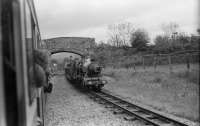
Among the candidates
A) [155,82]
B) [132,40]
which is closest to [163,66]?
[155,82]

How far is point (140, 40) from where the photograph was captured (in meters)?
39.0

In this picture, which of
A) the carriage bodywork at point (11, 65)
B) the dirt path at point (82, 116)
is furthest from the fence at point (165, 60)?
the carriage bodywork at point (11, 65)

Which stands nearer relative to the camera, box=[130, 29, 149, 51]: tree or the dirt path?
the dirt path

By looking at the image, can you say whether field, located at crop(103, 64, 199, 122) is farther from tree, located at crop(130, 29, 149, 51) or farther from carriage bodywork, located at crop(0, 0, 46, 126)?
tree, located at crop(130, 29, 149, 51)

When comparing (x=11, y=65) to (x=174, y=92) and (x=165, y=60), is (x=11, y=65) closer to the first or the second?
(x=174, y=92)

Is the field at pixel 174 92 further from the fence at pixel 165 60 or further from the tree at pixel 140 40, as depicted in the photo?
the tree at pixel 140 40

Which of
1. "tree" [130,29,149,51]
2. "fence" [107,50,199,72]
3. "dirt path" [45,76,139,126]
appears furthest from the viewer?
"tree" [130,29,149,51]

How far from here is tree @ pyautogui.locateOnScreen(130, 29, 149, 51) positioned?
38.2 meters

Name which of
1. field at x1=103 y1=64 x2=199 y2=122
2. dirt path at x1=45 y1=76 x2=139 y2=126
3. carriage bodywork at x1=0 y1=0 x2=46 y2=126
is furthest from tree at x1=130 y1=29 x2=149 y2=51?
carriage bodywork at x1=0 y1=0 x2=46 y2=126

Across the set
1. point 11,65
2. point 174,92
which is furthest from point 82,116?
point 11,65

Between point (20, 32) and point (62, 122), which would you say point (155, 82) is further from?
point (20, 32)

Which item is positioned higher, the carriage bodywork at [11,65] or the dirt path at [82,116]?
the carriage bodywork at [11,65]

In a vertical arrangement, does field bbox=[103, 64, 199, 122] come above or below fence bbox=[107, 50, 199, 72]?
below

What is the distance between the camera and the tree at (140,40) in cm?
3819
